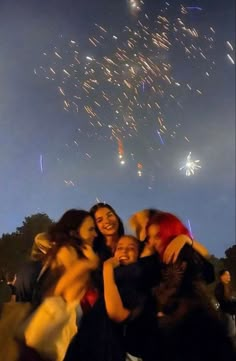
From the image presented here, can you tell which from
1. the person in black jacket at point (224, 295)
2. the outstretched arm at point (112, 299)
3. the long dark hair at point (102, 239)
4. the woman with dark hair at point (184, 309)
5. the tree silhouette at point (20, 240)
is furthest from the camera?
the tree silhouette at point (20, 240)

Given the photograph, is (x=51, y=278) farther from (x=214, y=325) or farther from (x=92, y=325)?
(x=214, y=325)

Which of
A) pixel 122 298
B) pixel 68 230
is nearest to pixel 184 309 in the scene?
pixel 122 298

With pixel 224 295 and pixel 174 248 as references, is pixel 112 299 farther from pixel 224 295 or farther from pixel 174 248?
pixel 224 295

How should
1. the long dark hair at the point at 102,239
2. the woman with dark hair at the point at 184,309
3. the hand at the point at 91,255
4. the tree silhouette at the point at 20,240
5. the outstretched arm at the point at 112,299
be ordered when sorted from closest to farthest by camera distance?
the woman with dark hair at the point at 184,309 → the outstretched arm at the point at 112,299 → the hand at the point at 91,255 → the long dark hair at the point at 102,239 → the tree silhouette at the point at 20,240

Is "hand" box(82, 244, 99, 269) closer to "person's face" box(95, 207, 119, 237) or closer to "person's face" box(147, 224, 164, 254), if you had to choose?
"person's face" box(95, 207, 119, 237)

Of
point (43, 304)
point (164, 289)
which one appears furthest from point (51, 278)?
point (164, 289)

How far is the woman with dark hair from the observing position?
129 inches

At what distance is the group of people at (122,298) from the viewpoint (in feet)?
11.0

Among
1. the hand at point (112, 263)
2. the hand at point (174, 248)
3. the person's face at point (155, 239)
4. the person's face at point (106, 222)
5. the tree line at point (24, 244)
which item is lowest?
the hand at point (112, 263)

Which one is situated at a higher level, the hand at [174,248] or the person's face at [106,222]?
the person's face at [106,222]

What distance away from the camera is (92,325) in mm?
3521

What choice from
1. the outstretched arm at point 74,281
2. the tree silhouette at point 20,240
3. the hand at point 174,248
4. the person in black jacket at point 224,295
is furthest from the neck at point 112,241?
the tree silhouette at point 20,240

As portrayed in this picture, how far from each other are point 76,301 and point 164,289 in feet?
2.04

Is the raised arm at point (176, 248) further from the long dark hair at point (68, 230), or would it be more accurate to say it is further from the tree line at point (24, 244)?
the tree line at point (24, 244)
